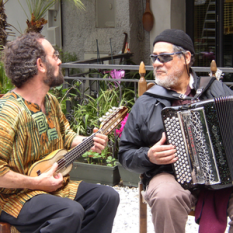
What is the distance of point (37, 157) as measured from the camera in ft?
7.25

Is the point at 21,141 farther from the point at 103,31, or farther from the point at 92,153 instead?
the point at 103,31

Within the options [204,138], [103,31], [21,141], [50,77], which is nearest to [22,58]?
[50,77]

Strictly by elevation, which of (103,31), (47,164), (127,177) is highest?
(103,31)

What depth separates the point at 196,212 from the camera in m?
2.38

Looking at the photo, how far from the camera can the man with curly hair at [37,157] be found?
2053mm

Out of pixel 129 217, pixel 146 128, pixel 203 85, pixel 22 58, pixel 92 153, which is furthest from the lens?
pixel 92 153

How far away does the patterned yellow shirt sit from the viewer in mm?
2045

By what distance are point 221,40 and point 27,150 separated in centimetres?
527

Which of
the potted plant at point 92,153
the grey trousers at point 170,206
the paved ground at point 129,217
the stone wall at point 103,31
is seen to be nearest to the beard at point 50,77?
the grey trousers at point 170,206

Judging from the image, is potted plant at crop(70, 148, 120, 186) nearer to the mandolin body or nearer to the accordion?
the mandolin body

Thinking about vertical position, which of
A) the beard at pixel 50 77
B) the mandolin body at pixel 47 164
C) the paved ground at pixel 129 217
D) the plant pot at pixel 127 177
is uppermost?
the beard at pixel 50 77

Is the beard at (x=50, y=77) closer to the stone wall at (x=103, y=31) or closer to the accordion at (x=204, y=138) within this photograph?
the accordion at (x=204, y=138)

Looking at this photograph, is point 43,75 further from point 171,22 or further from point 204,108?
point 171,22

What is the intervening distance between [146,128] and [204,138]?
1.50 feet
